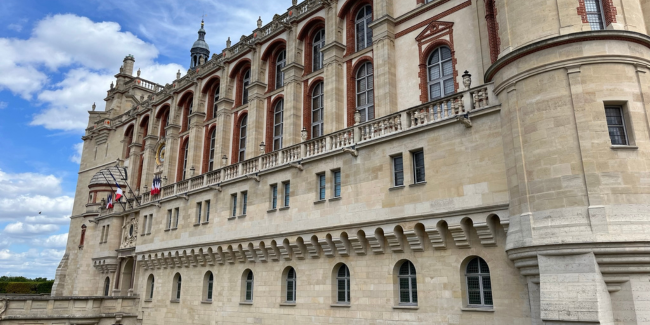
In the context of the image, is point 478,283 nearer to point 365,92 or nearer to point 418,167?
point 418,167

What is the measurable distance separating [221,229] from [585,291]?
20476 millimetres

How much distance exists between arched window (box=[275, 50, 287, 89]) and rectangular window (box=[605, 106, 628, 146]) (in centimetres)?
2238

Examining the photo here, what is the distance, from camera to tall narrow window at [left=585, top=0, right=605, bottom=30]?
53.1 feet

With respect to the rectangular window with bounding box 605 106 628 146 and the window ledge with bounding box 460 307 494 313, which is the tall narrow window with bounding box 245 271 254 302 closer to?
the window ledge with bounding box 460 307 494 313

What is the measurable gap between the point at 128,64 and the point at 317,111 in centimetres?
3938

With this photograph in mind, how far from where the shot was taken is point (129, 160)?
4994 cm

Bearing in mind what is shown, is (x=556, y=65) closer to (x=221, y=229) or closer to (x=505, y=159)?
(x=505, y=159)

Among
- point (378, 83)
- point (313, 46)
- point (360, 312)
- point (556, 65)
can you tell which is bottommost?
point (360, 312)

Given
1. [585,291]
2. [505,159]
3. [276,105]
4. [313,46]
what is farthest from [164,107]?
[585,291]

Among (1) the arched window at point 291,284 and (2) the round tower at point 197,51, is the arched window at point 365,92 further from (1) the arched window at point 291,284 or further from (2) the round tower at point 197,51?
(2) the round tower at point 197,51

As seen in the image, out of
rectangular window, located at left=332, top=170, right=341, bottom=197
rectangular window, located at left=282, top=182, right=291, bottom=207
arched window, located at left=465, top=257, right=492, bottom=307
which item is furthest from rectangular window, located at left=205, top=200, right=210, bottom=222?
arched window, located at left=465, top=257, right=492, bottom=307

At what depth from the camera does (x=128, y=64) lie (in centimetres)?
6003

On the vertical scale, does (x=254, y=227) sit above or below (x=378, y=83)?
below

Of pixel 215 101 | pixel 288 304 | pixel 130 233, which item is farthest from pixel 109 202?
pixel 288 304
